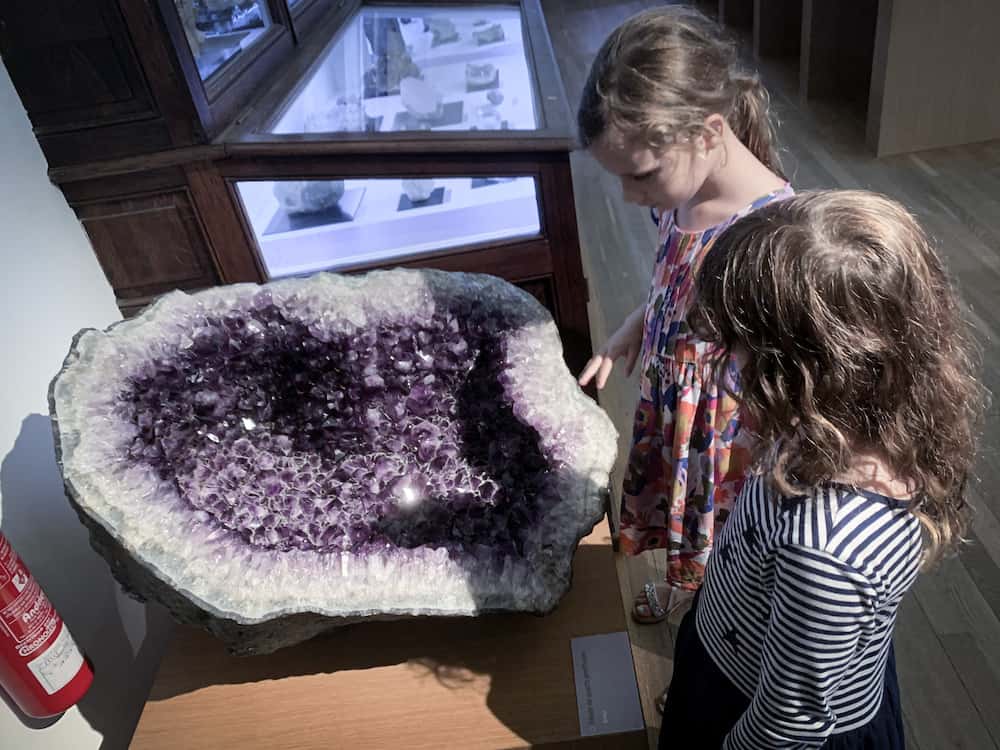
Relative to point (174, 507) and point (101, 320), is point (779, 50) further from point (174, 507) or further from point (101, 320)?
point (174, 507)

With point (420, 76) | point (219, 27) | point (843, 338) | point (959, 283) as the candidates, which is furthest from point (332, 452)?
point (959, 283)

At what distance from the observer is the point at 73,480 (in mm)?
932

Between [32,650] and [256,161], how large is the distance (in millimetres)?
825

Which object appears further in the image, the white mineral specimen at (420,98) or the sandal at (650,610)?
the white mineral specimen at (420,98)

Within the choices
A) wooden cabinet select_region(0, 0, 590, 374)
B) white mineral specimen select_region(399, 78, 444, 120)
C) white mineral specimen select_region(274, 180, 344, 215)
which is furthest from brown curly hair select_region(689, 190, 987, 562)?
white mineral specimen select_region(399, 78, 444, 120)

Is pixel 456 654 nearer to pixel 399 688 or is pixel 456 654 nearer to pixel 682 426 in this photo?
pixel 399 688

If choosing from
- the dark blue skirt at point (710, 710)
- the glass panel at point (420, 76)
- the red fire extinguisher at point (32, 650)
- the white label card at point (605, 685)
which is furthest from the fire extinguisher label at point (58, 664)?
the glass panel at point (420, 76)

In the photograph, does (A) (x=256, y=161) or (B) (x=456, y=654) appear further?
(A) (x=256, y=161)

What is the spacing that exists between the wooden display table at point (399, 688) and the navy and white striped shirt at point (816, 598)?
311 millimetres

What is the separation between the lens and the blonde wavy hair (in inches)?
37.2

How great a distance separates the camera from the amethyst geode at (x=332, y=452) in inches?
36.1

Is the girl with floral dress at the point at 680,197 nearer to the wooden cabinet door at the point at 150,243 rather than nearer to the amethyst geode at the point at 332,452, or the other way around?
the amethyst geode at the point at 332,452

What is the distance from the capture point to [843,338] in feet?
1.96

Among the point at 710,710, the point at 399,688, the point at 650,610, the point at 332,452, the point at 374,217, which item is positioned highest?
the point at 374,217
